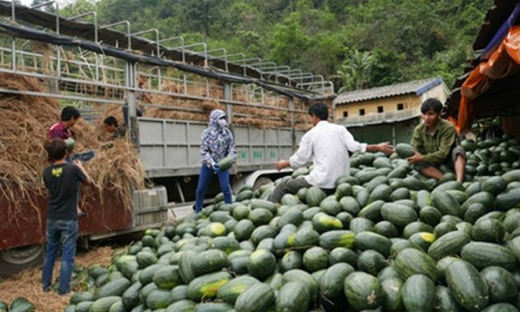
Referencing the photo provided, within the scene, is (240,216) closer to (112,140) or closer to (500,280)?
(500,280)

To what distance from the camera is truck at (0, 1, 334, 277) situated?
5.87 meters

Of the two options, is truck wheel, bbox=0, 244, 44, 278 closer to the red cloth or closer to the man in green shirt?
the red cloth

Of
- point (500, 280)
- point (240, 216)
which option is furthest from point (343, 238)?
point (240, 216)

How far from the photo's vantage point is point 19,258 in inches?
227

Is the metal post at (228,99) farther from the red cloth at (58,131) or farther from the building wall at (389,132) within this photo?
the building wall at (389,132)

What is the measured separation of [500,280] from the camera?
104 inches

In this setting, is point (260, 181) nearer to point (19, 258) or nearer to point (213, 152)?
point (213, 152)

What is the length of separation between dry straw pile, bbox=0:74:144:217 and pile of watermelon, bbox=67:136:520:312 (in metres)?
1.68

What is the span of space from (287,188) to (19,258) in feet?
11.9

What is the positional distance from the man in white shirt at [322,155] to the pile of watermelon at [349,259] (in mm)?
478

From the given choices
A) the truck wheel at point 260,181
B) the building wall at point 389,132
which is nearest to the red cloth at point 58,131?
the truck wheel at point 260,181

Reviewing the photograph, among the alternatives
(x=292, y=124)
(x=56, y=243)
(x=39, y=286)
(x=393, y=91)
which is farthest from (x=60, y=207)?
(x=393, y=91)

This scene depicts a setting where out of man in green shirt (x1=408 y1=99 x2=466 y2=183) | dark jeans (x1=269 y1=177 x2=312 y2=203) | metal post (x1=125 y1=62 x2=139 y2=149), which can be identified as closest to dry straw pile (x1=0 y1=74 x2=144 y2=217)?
metal post (x1=125 y1=62 x2=139 y2=149)

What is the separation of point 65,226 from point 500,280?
14.5 ft
